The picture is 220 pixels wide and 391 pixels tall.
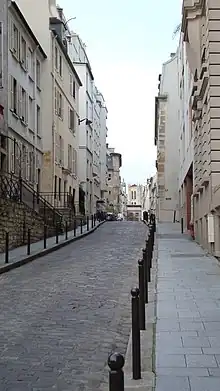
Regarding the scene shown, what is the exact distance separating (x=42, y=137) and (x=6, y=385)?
32.3 meters

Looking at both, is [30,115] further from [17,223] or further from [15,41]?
[17,223]

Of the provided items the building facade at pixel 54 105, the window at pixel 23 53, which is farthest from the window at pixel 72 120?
the window at pixel 23 53

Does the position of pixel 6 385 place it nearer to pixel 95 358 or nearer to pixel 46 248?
pixel 95 358

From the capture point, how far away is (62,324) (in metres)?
8.53

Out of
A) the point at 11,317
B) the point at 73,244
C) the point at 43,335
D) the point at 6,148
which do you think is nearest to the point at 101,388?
the point at 43,335

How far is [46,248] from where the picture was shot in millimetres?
21750

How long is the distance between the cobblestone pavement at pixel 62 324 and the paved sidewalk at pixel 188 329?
619mm

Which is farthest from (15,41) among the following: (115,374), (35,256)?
(115,374)

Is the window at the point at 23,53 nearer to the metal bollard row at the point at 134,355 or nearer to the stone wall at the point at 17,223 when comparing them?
the stone wall at the point at 17,223

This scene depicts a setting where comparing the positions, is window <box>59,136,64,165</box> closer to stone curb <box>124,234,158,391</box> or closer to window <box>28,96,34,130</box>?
window <box>28,96,34,130</box>

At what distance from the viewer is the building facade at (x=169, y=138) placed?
5719 centimetres

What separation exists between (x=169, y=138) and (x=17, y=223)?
3738 centimetres

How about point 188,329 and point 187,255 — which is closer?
point 188,329

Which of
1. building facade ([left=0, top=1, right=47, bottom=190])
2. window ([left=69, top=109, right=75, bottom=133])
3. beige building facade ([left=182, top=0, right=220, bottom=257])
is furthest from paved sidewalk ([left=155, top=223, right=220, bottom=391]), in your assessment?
window ([left=69, top=109, right=75, bottom=133])
